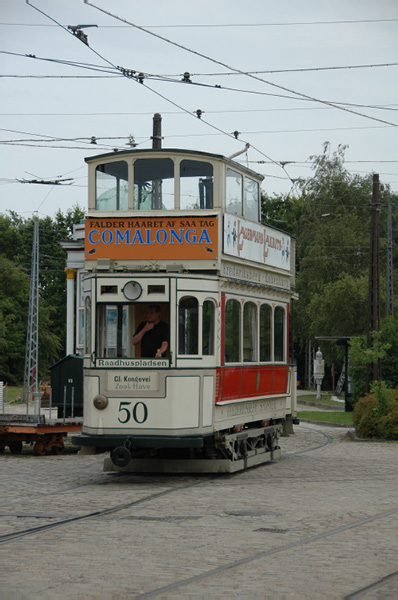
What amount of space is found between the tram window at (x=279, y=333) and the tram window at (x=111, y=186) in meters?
4.14

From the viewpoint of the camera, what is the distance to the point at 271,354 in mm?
19016

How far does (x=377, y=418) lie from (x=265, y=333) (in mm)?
7864

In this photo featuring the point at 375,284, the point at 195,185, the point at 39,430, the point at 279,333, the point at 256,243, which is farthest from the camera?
the point at 375,284

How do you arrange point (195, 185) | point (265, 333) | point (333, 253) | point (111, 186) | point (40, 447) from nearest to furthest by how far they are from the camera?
1. point (195, 185)
2. point (111, 186)
3. point (265, 333)
4. point (40, 447)
5. point (333, 253)

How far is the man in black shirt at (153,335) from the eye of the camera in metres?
15.6

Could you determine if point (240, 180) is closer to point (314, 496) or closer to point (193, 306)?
point (193, 306)

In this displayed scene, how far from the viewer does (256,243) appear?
18.0m

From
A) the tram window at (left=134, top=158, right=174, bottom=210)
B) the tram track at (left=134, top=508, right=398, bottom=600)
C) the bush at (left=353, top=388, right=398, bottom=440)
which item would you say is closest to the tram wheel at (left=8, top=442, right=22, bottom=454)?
the tram window at (left=134, top=158, right=174, bottom=210)

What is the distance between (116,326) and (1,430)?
213 inches

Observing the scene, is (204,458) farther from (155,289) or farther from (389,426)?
(389,426)

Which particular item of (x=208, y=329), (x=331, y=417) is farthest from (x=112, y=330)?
(x=331, y=417)

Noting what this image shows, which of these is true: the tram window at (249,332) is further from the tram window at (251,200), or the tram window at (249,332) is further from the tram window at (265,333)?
the tram window at (251,200)

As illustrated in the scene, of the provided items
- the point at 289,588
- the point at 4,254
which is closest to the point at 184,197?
the point at 289,588

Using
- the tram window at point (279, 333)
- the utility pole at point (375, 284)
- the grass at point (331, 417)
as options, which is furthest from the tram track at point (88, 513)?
the grass at point (331, 417)
